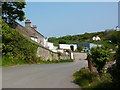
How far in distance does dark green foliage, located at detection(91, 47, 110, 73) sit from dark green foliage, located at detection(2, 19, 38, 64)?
1301 cm

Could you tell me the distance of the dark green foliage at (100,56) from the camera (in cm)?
2247

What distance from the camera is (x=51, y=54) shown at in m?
56.4

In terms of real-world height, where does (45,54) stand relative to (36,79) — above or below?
above

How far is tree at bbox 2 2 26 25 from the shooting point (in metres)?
40.5

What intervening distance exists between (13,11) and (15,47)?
5.72 meters

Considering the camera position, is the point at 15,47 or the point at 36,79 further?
the point at 15,47

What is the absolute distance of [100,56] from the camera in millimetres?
22484

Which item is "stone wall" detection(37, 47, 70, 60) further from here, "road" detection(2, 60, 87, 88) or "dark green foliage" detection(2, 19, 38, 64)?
"road" detection(2, 60, 87, 88)

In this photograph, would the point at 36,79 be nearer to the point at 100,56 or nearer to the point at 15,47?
the point at 100,56

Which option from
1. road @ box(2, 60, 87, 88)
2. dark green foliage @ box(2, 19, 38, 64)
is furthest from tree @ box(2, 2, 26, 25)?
road @ box(2, 60, 87, 88)

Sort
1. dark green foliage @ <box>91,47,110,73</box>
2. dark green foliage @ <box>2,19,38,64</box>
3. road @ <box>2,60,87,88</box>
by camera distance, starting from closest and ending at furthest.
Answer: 1. road @ <box>2,60,87,88</box>
2. dark green foliage @ <box>91,47,110,73</box>
3. dark green foliage @ <box>2,19,38,64</box>

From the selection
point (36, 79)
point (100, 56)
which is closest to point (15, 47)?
point (100, 56)

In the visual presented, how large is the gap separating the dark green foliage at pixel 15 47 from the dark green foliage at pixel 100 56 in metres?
13.0

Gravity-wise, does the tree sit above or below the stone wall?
above
